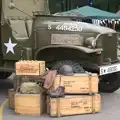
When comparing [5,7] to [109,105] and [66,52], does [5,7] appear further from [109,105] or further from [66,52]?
[109,105]

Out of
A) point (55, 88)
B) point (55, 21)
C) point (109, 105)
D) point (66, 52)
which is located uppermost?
point (55, 21)

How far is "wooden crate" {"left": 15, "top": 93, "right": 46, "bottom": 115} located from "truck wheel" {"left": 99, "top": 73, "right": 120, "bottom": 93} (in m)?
2.64

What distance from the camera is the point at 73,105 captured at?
24.7 feet

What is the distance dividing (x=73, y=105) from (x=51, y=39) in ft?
5.94

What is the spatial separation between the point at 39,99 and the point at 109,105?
5.88ft

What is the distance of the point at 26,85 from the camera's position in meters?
7.69

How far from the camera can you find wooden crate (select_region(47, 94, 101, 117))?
7422 millimetres

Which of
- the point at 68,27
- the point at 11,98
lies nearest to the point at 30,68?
the point at 11,98

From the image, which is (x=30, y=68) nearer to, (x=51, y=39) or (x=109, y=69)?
(x=51, y=39)

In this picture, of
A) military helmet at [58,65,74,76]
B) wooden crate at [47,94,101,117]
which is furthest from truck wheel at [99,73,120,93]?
military helmet at [58,65,74,76]

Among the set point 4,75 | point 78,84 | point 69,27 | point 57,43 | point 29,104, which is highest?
point 69,27

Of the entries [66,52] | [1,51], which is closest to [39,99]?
[66,52]

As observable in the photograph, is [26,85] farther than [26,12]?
No

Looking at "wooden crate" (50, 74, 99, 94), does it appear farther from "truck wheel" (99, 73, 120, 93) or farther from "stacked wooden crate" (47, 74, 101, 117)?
"truck wheel" (99, 73, 120, 93)
